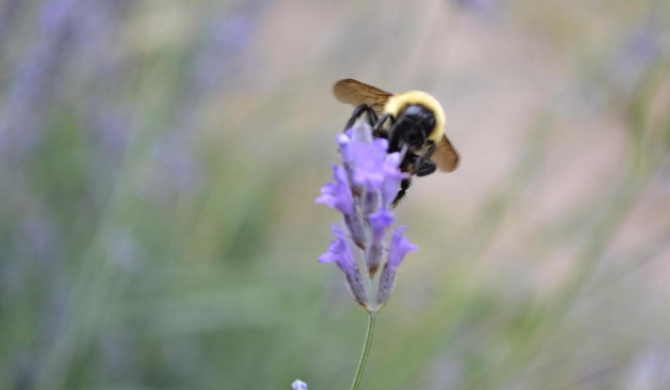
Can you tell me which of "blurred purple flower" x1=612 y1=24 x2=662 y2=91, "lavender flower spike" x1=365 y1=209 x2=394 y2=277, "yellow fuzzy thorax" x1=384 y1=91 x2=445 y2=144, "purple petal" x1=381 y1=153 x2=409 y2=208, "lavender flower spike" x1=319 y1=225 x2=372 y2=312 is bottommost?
"lavender flower spike" x1=319 y1=225 x2=372 y2=312

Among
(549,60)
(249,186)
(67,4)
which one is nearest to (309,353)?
(249,186)

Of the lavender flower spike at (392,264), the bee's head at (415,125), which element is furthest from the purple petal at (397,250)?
the bee's head at (415,125)

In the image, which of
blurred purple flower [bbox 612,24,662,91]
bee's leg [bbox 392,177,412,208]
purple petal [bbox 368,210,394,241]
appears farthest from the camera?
blurred purple flower [bbox 612,24,662,91]

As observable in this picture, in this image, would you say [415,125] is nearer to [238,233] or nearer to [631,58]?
[631,58]

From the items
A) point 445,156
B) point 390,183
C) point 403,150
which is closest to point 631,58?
point 445,156

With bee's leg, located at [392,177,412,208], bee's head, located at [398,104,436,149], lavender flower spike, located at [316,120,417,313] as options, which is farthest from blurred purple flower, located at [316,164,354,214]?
bee's head, located at [398,104,436,149]

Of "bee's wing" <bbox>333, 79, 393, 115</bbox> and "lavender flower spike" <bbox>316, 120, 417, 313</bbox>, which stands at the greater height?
"bee's wing" <bbox>333, 79, 393, 115</bbox>

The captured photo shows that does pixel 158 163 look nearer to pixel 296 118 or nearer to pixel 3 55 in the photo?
pixel 3 55

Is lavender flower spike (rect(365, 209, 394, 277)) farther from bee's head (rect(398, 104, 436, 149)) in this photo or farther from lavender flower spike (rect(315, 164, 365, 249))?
bee's head (rect(398, 104, 436, 149))
